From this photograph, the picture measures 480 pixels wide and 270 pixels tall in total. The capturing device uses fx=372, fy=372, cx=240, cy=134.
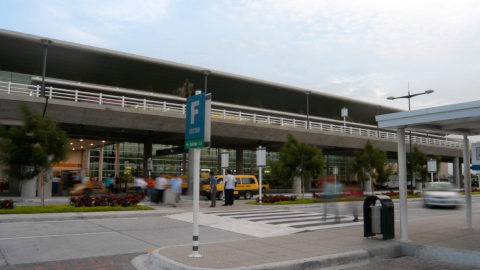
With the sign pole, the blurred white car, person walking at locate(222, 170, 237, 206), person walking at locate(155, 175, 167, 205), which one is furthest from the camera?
the blurred white car

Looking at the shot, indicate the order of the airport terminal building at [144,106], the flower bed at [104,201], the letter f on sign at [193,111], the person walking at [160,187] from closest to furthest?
the letter f on sign at [193,111] < the flower bed at [104,201] < the person walking at [160,187] < the airport terminal building at [144,106]

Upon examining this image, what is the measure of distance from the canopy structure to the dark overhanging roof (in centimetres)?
3305

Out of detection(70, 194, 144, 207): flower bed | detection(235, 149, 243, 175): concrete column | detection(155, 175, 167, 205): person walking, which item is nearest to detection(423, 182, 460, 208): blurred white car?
detection(155, 175, 167, 205): person walking

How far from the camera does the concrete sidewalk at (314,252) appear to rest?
6691 millimetres

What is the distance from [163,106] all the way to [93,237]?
2006cm

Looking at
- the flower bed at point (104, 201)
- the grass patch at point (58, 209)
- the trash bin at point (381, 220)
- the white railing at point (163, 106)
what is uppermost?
the white railing at point (163, 106)

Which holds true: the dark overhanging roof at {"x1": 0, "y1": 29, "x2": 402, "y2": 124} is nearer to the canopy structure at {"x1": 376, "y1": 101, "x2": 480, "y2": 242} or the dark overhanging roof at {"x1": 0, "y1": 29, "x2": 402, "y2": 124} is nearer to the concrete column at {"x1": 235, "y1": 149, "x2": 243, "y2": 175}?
the concrete column at {"x1": 235, "y1": 149, "x2": 243, "y2": 175}

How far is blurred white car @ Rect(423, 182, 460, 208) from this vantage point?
2038cm

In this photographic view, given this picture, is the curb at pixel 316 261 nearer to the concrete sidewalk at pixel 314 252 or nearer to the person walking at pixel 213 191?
the concrete sidewalk at pixel 314 252

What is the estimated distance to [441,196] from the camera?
2050cm

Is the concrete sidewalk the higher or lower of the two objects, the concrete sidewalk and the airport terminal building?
the lower

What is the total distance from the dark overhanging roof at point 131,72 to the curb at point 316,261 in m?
32.6

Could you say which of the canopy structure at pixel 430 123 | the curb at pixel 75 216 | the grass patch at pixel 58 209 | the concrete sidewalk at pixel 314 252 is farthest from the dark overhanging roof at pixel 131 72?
the canopy structure at pixel 430 123

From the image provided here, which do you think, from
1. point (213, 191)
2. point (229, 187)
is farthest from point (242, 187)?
point (213, 191)
